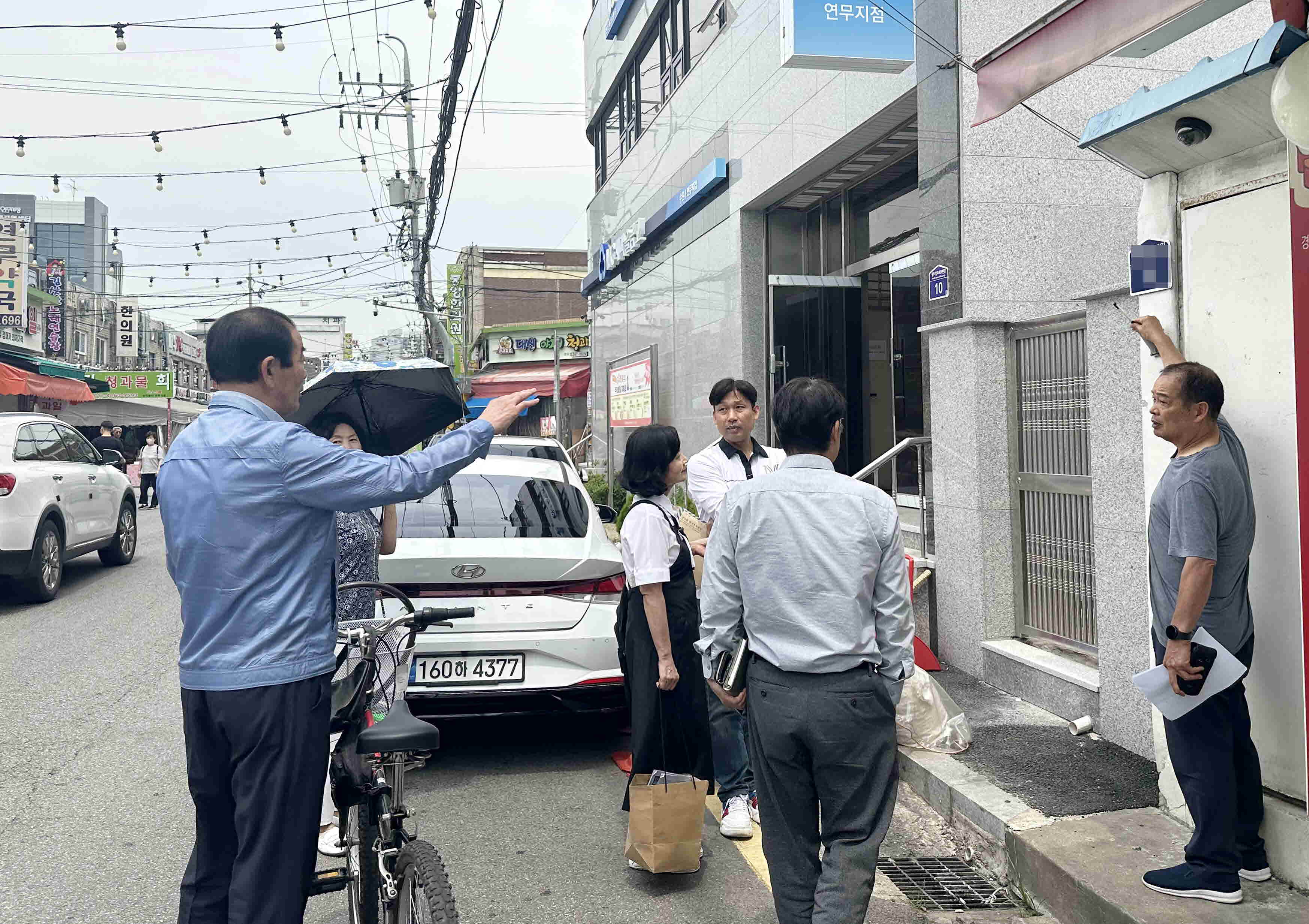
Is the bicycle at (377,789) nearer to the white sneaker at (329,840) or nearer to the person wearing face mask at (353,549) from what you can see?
the person wearing face mask at (353,549)

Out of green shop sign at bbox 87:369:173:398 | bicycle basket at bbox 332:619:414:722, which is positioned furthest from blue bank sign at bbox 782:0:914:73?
green shop sign at bbox 87:369:173:398

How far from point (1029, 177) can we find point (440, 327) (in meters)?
18.0

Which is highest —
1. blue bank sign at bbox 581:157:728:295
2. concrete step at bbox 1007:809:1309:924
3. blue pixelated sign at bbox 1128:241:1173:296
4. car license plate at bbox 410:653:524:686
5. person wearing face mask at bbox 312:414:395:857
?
blue bank sign at bbox 581:157:728:295

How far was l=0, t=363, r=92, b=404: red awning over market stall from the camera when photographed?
19203 mm

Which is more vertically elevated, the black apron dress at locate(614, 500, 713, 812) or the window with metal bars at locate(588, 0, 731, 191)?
the window with metal bars at locate(588, 0, 731, 191)

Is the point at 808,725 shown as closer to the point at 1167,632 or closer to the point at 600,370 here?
the point at 1167,632

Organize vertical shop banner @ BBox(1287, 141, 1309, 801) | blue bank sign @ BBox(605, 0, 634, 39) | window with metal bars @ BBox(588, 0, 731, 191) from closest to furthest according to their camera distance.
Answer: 1. vertical shop banner @ BBox(1287, 141, 1309, 801)
2. window with metal bars @ BBox(588, 0, 731, 191)
3. blue bank sign @ BBox(605, 0, 634, 39)

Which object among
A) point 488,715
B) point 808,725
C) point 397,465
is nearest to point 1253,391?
point 808,725

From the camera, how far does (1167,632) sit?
3.29 meters

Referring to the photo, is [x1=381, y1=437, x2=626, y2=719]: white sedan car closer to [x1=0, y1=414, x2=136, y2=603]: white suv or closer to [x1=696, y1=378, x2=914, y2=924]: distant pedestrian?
[x1=696, y1=378, x2=914, y2=924]: distant pedestrian

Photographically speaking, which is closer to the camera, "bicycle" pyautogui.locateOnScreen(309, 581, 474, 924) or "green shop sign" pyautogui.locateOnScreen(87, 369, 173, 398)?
"bicycle" pyautogui.locateOnScreen(309, 581, 474, 924)

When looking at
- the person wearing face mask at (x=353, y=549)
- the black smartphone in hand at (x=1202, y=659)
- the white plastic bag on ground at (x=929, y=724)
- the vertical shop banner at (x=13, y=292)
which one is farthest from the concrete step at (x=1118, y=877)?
the vertical shop banner at (x=13, y=292)

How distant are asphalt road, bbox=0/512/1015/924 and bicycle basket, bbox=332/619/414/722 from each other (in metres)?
1.03

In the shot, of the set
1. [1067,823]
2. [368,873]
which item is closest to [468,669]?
[368,873]
